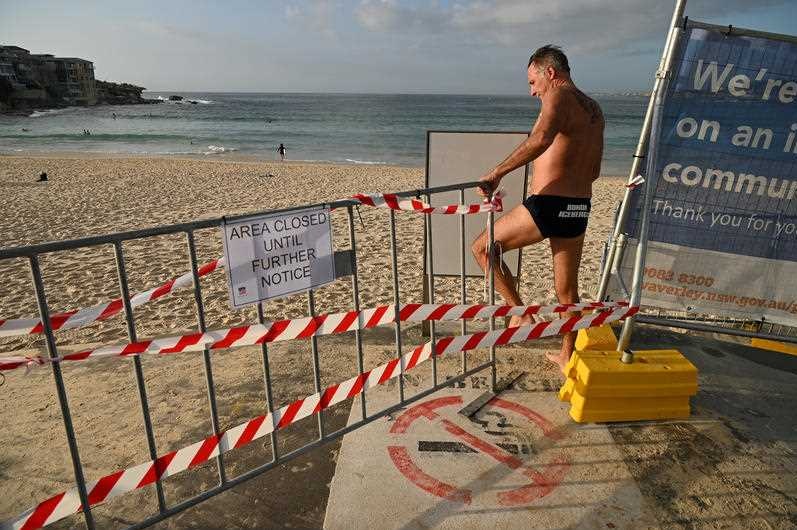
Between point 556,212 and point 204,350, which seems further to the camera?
point 556,212

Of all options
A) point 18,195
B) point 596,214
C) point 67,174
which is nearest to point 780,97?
point 596,214

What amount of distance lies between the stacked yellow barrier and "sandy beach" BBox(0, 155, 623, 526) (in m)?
0.54

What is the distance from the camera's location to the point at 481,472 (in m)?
2.78

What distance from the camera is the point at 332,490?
2629 mm

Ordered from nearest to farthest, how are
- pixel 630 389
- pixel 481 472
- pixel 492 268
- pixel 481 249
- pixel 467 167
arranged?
pixel 481 472 → pixel 630 389 → pixel 492 268 → pixel 481 249 → pixel 467 167

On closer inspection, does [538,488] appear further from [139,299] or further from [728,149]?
[728,149]

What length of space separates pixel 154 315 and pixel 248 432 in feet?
13.3

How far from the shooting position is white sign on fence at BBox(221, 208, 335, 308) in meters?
2.26

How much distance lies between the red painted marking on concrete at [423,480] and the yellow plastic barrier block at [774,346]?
343 centimetres

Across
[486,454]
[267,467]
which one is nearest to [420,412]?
[486,454]

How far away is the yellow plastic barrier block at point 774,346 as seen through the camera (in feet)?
14.0

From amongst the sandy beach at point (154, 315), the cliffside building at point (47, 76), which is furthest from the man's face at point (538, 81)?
the cliffside building at point (47, 76)

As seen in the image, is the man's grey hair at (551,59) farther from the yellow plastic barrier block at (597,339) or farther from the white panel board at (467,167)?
the yellow plastic barrier block at (597,339)

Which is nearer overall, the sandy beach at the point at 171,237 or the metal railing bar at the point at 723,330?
the metal railing bar at the point at 723,330
